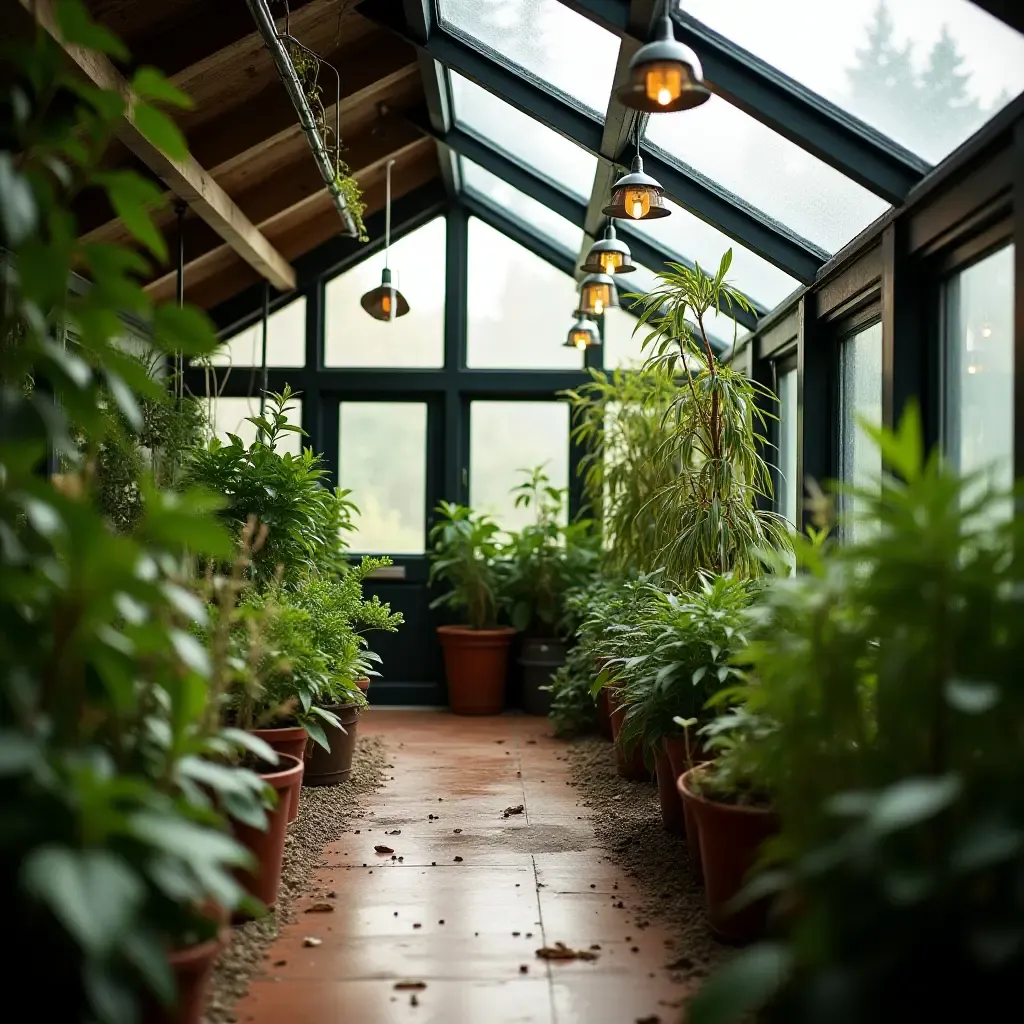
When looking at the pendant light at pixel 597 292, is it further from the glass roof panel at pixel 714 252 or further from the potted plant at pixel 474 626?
the potted plant at pixel 474 626

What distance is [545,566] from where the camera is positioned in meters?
7.19

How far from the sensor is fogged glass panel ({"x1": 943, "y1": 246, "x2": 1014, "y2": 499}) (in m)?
3.10

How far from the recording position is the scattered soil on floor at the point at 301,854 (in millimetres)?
2676

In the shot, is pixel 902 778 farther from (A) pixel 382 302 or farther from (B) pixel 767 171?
(A) pixel 382 302

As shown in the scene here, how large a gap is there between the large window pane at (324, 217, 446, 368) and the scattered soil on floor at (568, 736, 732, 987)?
331 centimetres

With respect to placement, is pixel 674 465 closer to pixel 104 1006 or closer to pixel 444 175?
pixel 444 175

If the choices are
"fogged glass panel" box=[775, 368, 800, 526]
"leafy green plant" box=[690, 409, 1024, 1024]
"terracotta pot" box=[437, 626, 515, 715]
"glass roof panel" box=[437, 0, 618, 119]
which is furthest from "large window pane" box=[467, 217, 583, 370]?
"leafy green plant" box=[690, 409, 1024, 1024]

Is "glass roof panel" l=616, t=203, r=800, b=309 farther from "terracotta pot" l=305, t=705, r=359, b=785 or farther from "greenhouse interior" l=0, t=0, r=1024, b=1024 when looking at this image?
"terracotta pot" l=305, t=705, r=359, b=785

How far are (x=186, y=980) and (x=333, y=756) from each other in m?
2.78

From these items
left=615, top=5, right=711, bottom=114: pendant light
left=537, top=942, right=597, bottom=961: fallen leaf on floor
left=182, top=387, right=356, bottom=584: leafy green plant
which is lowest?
left=537, top=942, right=597, bottom=961: fallen leaf on floor

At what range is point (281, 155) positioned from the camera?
610 centimetres

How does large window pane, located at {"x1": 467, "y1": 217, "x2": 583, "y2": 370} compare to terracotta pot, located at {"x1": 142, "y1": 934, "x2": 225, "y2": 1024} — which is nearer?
terracotta pot, located at {"x1": 142, "y1": 934, "x2": 225, "y2": 1024}

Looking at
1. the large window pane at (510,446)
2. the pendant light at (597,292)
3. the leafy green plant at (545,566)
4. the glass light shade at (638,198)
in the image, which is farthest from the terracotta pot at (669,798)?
the large window pane at (510,446)

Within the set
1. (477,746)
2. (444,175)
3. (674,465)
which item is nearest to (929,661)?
(674,465)
